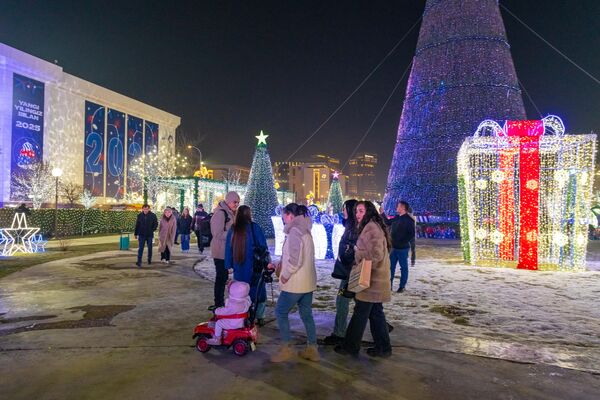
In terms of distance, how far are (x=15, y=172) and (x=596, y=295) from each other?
156 ft

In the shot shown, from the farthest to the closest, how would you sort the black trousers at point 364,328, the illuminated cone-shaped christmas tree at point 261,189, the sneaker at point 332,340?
1. the illuminated cone-shaped christmas tree at point 261,189
2. the sneaker at point 332,340
3. the black trousers at point 364,328

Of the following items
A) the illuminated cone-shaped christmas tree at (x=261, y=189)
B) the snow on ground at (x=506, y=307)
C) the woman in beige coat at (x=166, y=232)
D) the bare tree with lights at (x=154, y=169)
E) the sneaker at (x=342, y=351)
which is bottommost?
the snow on ground at (x=506, y=307)

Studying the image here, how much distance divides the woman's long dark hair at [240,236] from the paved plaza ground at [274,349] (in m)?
1.02

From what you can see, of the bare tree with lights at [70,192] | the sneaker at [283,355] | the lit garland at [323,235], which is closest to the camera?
the sneaker at [283,355]

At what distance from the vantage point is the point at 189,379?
3.92 meters

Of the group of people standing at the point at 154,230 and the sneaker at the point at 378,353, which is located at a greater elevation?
the group of people standing at the point at 154,230

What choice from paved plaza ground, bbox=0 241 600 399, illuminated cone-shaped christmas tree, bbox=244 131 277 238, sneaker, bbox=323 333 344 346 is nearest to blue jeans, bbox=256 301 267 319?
paved plaza ground, bbox=0 241 600 399

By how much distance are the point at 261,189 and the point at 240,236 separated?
15297 mm

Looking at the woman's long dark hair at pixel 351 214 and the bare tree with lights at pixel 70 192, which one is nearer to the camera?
the woman's long dark hair at pixel 351 214

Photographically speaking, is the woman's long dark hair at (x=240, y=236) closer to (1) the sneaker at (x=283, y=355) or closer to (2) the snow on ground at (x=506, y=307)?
(1) the sneaker at (x=283, y=355)

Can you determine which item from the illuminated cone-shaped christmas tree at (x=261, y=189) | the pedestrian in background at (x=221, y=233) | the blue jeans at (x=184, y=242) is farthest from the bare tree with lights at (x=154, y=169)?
the pedestrian in background at (x=221, y=233)

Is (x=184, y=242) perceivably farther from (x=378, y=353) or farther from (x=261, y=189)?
(x=378, y=353)

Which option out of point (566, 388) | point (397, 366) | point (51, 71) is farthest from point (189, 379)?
point (51, 71)

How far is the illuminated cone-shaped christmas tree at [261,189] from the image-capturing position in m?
20.2
